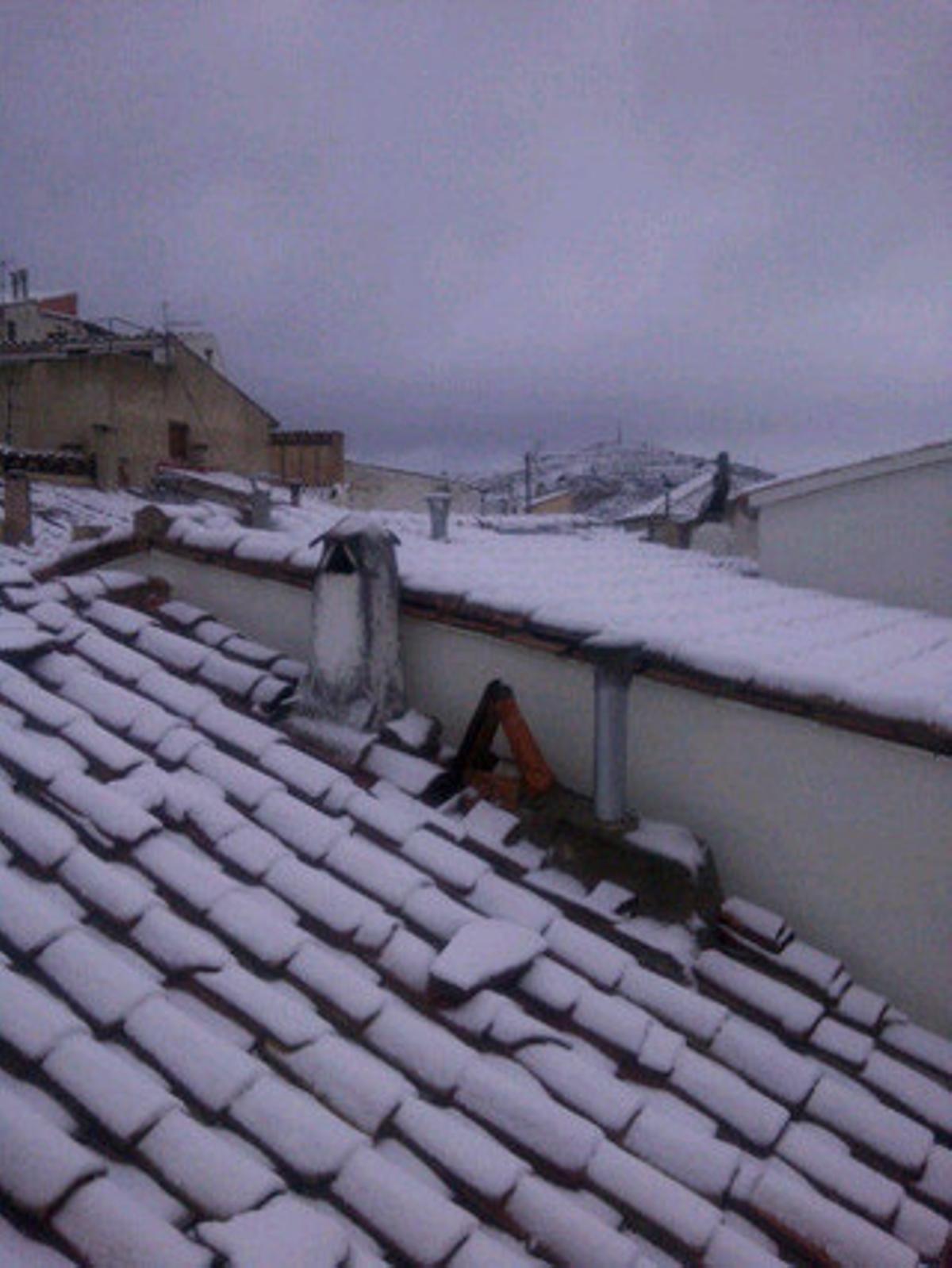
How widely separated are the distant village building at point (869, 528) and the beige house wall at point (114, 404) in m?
22.5

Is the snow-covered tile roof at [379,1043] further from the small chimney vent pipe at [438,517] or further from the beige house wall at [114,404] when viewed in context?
the beige house wall at [114,404]

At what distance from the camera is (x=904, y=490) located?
43.8 feet

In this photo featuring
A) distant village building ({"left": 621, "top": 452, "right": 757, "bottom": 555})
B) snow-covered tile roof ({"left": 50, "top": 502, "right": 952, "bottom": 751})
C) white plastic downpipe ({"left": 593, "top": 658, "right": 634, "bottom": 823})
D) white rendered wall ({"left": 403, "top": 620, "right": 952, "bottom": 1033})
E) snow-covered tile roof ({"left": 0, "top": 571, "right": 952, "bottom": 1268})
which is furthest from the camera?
distant village building ({"left": 621, "top": 452, "right": 757, "bottom": 555})

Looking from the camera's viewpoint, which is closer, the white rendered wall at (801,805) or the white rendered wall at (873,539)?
the white rendered wall at (801,805)

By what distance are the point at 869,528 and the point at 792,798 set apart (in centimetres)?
962

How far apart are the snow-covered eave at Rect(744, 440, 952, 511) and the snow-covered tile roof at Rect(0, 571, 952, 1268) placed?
9773 mm

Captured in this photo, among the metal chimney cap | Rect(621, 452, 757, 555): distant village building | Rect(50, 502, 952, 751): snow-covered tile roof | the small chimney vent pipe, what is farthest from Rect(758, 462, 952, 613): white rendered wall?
the metal chimney cap

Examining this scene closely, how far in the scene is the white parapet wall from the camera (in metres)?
4.89

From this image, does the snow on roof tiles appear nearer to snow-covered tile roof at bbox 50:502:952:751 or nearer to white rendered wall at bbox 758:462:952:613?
snow-covered tile roof at bbox 50:502:952:751

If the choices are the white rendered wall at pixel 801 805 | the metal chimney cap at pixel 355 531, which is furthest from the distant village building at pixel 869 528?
the metal chimney cap at pixel 355 531

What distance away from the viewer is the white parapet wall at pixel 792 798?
489 cm

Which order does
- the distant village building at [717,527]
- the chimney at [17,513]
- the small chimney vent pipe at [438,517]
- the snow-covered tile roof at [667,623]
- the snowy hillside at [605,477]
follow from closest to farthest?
the snow-covered tile roof at [667,623] < the small chimney vent pipe at [438,517] < the chimney at [17,513] < the distant village building at [717,527] < the snowy hillside at [605,477]

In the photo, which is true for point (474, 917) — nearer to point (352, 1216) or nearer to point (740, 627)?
point (352, 1216)

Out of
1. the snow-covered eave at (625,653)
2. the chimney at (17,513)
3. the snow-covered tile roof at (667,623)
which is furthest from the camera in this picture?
the chimney at (17,513)
